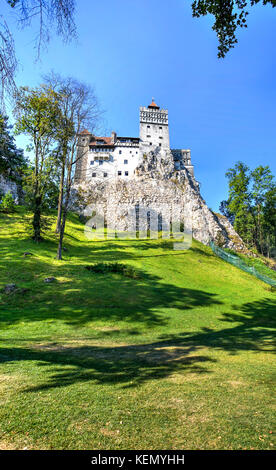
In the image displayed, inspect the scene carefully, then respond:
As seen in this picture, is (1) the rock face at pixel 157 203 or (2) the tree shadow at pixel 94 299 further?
(1) the rock face at pixel 157 203

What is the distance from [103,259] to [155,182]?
45.1m

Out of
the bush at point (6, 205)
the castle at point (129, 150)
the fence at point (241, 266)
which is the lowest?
the fence at point (241, 266)

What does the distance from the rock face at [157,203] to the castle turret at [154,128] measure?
30.9 feet

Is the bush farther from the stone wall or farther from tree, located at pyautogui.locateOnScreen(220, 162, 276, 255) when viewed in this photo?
tree, located at pyautogui.locateOnScreen(220, 162, 276, 255)

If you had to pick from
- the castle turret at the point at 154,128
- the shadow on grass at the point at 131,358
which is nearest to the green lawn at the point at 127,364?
the shadow on grass at the point at 131,358

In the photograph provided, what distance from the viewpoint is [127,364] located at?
5.80m

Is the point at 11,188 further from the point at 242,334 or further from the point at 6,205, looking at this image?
the point at 242,334

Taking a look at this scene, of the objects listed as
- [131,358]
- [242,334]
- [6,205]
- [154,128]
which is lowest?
[242,334]

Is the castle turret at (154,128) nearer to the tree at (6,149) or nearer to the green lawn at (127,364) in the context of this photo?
the tree at (6,149)

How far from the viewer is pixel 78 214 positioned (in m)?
52.3

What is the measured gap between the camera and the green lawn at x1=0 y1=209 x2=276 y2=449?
302 centimetres

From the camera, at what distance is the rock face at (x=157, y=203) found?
55.8m

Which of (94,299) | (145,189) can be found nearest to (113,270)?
(94,299)

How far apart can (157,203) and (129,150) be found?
798 inches
